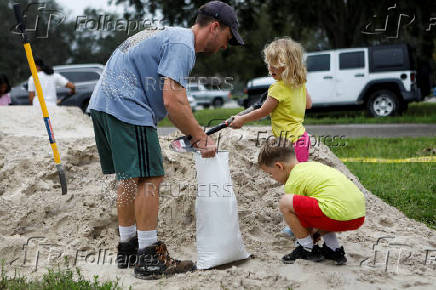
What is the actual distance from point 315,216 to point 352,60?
11471mm

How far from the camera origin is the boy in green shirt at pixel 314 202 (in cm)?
304

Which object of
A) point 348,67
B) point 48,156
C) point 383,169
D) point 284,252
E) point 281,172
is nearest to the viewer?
point 281,172

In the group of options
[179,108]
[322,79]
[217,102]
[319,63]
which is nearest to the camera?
[179,108]

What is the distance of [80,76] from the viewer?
14445 millimetres

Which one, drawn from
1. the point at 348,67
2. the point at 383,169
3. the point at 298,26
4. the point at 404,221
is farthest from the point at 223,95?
the point at 404,221

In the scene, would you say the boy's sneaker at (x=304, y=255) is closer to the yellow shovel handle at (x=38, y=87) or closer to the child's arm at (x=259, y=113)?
the child's arm at (x=259, y=113)

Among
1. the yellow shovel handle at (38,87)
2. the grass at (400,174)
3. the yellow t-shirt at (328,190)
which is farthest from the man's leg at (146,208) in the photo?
the grass at (400,174)

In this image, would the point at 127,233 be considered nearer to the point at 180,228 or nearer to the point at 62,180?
the point at 180,228

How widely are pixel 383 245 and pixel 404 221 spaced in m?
0.75

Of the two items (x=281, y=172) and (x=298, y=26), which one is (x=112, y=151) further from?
(x=298, y=26)

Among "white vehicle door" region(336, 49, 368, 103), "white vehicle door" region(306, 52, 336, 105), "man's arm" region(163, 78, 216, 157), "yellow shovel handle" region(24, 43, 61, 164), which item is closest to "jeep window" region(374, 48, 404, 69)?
"white vehicle door" region(336, 49, 368, 103)

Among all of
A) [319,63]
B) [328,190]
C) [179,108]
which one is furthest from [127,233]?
[319,63]

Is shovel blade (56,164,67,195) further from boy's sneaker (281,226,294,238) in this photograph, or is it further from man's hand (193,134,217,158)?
boy's sneaker (281,226,294,238)

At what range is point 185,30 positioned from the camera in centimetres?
303
